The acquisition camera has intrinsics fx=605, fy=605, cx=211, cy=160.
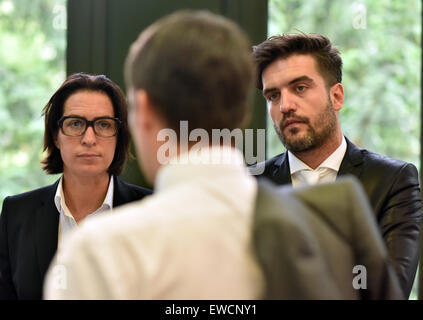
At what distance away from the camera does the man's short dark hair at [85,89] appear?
8.84 ft

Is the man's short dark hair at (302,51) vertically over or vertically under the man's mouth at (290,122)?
over

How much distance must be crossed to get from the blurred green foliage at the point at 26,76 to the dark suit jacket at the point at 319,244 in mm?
2329

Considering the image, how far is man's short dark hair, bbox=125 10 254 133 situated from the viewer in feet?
3.49

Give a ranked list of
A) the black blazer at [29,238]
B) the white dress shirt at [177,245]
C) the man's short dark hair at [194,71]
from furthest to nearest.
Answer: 1. the black blazer at [29,238]
2. the man's short dark hair at [194,71]
3. the white dress shirt at [177,245]

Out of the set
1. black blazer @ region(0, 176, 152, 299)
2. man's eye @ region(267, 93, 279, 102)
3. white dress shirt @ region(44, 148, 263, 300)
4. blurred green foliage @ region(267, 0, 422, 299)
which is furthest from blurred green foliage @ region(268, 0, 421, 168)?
white dress shirt @ region(44, 148, 263, 300)

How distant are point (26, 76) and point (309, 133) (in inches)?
62.1

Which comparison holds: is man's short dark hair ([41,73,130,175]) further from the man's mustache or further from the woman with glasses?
the man's mustache

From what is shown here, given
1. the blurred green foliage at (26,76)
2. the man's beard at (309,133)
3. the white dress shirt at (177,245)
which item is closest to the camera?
the white dress shirt at (177,245)

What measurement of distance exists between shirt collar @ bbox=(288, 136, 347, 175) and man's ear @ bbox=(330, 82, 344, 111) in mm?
160

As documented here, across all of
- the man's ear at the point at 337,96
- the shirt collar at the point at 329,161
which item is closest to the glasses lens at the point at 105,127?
the shirt collar at the point at 329,161

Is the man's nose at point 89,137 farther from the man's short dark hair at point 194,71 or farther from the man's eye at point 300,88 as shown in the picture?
the man's short dark hair at point 194,71

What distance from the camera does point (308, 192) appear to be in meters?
1.16

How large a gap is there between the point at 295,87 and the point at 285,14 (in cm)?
82
